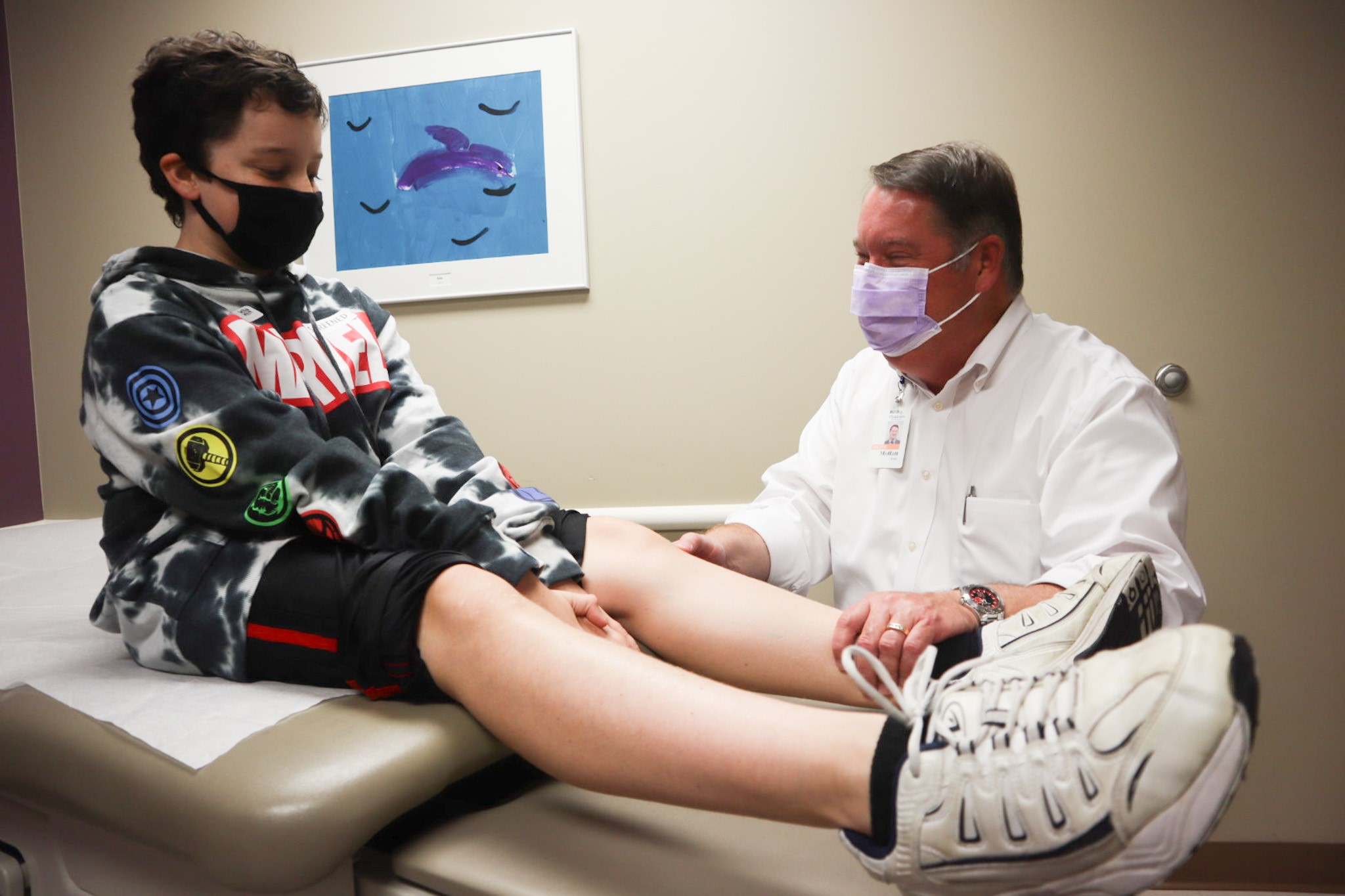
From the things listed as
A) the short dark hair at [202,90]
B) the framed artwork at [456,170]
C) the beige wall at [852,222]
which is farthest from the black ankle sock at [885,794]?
the framed artwork at [456,170]

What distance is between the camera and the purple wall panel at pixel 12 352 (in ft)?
8.47

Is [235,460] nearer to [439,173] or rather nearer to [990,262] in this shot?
[990,262]

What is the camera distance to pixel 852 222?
2.25 meters

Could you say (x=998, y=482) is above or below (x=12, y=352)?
below

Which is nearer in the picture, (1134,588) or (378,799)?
(378,799)

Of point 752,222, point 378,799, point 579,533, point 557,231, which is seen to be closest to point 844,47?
point 752,222

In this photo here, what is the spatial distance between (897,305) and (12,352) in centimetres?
→ 260

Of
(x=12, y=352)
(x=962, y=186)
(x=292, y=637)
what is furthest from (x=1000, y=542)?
(x=12, y=352)

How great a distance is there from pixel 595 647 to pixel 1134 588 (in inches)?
25.4

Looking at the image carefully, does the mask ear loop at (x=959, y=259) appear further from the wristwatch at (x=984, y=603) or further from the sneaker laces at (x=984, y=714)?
the sneaker laces at (x=984, y=714)

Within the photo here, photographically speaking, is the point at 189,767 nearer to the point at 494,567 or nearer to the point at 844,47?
the point at 494,567

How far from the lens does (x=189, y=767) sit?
938 mm

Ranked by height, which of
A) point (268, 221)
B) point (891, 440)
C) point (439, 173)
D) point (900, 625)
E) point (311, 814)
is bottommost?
point (311, 814)

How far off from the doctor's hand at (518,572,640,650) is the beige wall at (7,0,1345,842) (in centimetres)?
114
